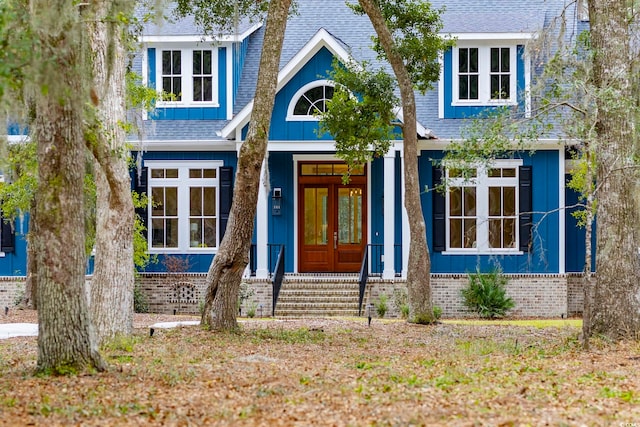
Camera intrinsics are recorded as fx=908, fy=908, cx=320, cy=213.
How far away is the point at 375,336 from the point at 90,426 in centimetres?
712

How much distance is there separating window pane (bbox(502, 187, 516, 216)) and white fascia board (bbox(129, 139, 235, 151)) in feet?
19.0

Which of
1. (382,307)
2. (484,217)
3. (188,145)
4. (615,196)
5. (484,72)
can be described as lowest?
(382,307)

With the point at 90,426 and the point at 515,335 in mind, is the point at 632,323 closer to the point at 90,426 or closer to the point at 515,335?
the point at 515,335

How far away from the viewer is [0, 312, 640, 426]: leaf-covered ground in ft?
22.3

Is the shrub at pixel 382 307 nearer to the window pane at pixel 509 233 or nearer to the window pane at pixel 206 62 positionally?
the window pane at pixel 509 233

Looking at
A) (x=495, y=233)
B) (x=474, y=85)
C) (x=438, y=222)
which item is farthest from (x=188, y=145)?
(x=495, y=233)

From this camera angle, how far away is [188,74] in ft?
→ 64.1

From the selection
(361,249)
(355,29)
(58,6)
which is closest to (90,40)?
(58,6)

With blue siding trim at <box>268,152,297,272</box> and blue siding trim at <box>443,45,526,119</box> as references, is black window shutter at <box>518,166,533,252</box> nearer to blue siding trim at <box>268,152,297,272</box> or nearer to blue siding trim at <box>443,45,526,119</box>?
blue siding trim at <box>443,45,526,119</box>

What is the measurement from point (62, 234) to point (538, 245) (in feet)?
41.1

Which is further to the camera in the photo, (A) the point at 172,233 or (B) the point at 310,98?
(A) the point at 172,233

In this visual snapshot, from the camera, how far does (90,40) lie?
11.0 m

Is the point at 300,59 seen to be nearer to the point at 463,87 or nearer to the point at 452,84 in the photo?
the point at 452,84

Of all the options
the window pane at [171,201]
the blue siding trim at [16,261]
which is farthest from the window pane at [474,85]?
the blue siding trim at [16,261]
